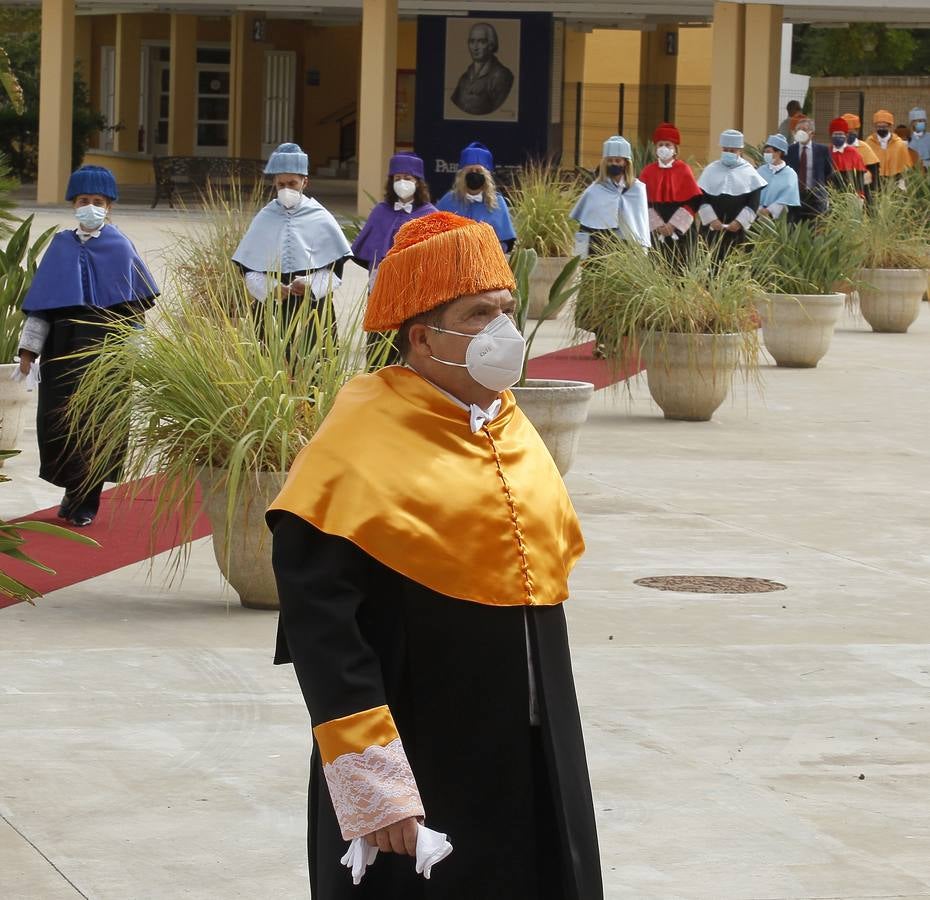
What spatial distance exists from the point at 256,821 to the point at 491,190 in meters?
10.6

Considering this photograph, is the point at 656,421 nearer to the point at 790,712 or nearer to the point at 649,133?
the point at 790,712

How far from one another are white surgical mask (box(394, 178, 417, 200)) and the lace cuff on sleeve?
957cm

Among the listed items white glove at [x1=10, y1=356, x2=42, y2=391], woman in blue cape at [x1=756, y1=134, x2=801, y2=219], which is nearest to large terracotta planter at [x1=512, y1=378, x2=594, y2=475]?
white glove at [x1=10, y1=356, x2=42, y2=391]

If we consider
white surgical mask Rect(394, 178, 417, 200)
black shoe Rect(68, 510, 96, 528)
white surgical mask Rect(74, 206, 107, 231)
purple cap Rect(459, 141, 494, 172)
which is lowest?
black shoe Rect(68, 510, 96, 528)

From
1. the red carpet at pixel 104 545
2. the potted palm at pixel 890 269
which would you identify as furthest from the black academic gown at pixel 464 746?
the potted palm at pixel 890 269

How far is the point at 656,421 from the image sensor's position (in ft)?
43.8

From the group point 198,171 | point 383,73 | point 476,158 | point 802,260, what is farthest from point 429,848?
point 198,171

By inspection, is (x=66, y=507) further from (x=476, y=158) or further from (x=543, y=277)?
(x=543, y=277)

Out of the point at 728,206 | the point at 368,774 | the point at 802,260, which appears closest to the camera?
the point at 368,774

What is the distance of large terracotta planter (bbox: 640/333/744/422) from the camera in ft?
42.2

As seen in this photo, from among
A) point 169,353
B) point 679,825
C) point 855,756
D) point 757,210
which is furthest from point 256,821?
point 757,210

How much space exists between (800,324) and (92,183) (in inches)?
323

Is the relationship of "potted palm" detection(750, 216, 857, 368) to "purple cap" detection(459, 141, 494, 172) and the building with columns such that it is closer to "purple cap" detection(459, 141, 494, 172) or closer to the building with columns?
"purple cap" detection(459, 141, 494, 172)

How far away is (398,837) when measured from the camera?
301 cm
